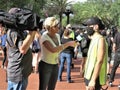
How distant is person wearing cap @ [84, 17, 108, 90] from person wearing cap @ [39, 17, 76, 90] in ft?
1.55

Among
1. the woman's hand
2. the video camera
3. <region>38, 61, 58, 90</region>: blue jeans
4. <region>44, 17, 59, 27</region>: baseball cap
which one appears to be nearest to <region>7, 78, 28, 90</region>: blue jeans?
the video camera

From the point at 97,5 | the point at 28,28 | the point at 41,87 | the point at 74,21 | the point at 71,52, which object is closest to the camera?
the point at 28,28

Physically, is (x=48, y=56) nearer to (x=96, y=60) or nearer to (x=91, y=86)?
(x=96, y=60)

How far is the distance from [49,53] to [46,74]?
0.33m

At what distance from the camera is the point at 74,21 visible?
10400 cm

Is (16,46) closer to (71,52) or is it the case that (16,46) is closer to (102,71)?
(102,71)

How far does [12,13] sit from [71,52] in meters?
6.89

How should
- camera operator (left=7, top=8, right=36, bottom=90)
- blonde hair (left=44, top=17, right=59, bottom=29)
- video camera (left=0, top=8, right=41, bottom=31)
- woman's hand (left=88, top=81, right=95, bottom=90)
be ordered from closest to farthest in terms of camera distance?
video camera (left=0, top=8, right=41, bottom=31) → camera operator (left=7, top=8, right=36, bottom=90) → woman's hand (left=88, top=81, right=95, bottom=90) → blonde hair (left=44, top=17, right=59, bottom=29)

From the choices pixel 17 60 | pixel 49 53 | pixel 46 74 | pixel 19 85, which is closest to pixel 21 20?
pixel 17 60

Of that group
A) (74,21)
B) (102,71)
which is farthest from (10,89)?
(74,21)

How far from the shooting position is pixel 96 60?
18.4 ft

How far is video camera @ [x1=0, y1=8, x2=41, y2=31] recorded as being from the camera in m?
4.75

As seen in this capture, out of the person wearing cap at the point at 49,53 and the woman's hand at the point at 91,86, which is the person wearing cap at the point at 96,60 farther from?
the person wearing cap at the point at 49,53

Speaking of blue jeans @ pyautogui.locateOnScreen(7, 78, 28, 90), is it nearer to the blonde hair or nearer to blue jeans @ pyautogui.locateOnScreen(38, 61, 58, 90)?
blue jeans @ pyautogui.locateOnScreen(38, 61, 58, 90)
